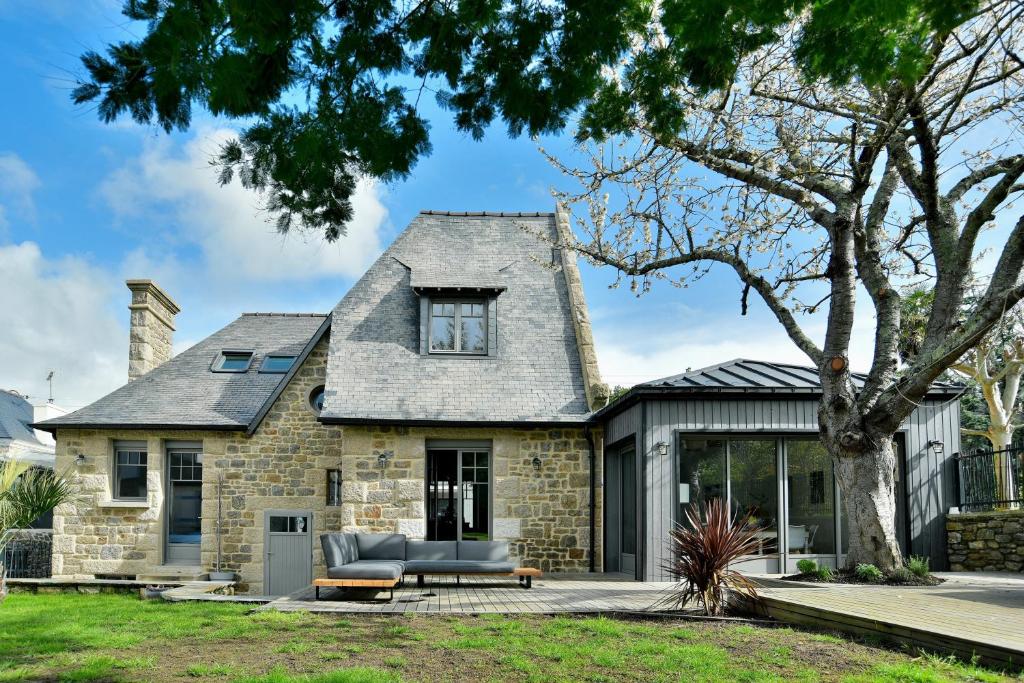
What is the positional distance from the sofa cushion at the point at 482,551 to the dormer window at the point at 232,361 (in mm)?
7006

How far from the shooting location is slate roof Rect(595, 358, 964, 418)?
1202 cm

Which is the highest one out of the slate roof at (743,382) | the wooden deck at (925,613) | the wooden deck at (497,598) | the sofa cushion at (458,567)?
the slate roof at (743,382)

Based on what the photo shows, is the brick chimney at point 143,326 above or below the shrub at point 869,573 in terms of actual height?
above

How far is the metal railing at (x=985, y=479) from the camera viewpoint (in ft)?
39.9

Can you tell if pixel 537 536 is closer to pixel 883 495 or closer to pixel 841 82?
pixel 883 495

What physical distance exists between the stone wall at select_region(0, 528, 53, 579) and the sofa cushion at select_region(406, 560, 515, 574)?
9.63m

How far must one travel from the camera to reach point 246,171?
527 centimetres

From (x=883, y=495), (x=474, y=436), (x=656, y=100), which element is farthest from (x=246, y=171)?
(x=474, y=436)

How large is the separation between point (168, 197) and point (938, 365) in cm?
780

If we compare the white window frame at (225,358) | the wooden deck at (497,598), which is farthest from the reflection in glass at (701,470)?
the white window frame at (225,358)

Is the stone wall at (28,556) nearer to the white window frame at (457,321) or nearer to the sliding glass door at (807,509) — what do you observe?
the white window frame at (457,321)

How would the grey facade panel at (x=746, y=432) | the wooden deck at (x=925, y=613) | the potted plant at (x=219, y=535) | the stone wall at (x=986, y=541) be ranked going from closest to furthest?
the wooden deck at (x=925, y=613), the stone wall at (x=986, y=541), the grey facade panel at (x=746, y=432), the potted plant at (x=219, y=535)

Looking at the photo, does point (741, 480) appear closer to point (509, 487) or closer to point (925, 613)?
point (509, 487)

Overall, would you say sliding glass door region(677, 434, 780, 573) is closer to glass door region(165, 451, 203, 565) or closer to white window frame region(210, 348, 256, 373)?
glass door region(165, 451, 203, 565)
